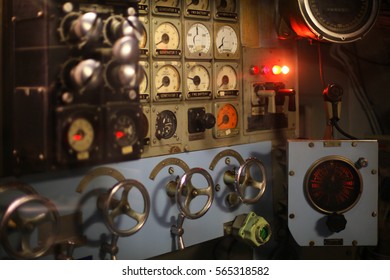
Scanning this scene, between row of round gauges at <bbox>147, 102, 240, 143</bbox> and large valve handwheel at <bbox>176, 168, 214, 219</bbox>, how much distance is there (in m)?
0.21

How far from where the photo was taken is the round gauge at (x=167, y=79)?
1.76 metres

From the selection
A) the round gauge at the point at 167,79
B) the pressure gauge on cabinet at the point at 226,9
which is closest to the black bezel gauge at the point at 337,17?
the pressure gauge on cabinet at the point at 226,9

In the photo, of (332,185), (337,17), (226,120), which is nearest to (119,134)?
(226,120)

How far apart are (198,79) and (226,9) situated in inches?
13.6

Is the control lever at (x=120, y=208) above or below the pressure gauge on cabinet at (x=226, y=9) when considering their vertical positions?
below

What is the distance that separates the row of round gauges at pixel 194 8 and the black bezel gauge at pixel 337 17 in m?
0.27

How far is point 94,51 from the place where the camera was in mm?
1294

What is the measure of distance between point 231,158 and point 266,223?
1.04 feet

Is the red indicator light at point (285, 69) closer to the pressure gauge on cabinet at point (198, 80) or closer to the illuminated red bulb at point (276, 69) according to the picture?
the illuminated red bulb at point (276, 69)

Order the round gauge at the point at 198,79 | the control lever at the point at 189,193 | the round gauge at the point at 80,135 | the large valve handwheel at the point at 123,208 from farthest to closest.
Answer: the round gauge at the point at 198,79, the control lever at the point at 189,193, the large valve handwheel at the point at 123,208, the round gauge at the point at 80,135

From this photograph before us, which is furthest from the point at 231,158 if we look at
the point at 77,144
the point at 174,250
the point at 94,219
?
the point at 77,144

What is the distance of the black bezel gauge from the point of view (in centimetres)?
181
